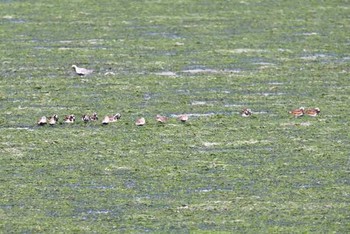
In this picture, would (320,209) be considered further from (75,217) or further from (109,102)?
(109,102)

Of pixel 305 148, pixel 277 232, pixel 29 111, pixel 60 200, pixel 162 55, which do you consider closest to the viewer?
pixel 277 232

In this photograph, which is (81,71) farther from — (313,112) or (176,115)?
(313,112)

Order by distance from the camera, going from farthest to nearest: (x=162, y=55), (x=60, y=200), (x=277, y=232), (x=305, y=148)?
(x=162, y=55) < (x=305, y=148) < (x=60, y=200) < (x=277, y=232)

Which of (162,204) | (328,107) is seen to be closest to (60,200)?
(162,204)

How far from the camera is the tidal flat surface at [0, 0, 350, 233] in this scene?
5.32 m

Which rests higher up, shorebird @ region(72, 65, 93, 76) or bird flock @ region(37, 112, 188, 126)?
shorebird @ region(72, 65, 93, 76)

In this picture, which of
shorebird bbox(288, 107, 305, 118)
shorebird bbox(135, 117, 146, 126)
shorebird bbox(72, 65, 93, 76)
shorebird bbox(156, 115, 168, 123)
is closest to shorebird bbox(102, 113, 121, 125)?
shorebird bbox(135, 117, 146, 126)

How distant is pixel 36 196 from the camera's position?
5.48 metres

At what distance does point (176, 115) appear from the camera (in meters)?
6.70

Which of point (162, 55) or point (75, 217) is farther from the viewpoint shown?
point (162, 55)

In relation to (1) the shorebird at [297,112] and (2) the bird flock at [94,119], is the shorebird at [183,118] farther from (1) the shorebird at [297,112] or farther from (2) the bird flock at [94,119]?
(1) the shorebird at [297,112]

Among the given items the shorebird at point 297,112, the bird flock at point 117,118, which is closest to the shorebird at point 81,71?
the bird flock at point 117,118

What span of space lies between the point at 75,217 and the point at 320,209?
1.38 meters

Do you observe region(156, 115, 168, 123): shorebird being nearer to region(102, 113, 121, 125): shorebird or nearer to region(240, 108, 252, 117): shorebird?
region(102, 113, 121, 125): shorebird
